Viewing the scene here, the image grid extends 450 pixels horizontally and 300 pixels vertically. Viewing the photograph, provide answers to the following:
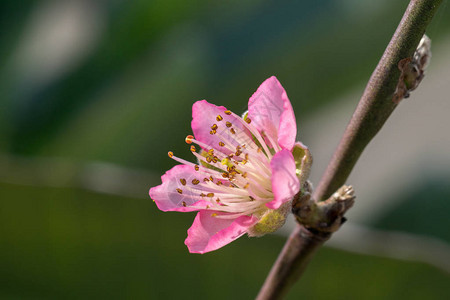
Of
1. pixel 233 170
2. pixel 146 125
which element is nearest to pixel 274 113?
pixel 233 170

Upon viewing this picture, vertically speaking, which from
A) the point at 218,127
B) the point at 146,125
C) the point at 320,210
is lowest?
the point at 320,210

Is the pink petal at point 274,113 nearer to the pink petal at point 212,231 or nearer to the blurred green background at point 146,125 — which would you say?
the pink petal at point 212,231

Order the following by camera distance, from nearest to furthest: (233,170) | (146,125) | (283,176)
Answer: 1. (283,176)
2. (233,170)
3. (146,125)

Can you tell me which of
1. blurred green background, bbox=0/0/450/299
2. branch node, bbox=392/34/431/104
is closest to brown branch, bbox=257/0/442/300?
branch node, bbox=392/34/431/104

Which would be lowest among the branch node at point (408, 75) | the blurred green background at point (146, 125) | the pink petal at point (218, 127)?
the branch node at point (408, 75)

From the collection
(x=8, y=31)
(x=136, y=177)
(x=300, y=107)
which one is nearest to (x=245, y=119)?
(x=136, y=177)

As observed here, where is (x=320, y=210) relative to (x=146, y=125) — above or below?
below

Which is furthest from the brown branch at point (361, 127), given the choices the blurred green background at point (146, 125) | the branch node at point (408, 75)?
the blurred green background at point (146, 125)

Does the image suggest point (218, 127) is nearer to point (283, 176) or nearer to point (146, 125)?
point (283, 176)

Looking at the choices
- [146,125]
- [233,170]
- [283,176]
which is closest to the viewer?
[283,176]
